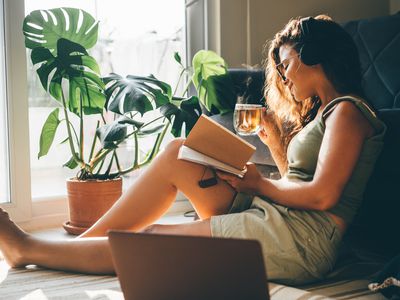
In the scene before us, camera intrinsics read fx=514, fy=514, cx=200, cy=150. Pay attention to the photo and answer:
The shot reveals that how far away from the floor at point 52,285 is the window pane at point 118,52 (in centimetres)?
99

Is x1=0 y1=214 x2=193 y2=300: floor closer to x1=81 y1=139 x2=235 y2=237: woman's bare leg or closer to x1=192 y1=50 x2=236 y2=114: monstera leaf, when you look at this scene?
x1=81 y1=139 x2=235 y2=237: woman's bare leg

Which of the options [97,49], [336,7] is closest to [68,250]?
[97,49]

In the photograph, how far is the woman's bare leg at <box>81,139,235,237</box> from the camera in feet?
5.21

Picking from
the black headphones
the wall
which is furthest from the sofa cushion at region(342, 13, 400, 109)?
the black headphones

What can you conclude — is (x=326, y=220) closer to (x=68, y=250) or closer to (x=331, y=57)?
(x=331, y=57)

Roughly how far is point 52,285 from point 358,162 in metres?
0.98

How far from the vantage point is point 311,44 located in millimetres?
1522

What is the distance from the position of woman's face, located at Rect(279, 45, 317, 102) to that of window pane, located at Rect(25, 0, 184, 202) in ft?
4.58

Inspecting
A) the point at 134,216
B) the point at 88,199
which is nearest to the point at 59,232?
the point at 88,199

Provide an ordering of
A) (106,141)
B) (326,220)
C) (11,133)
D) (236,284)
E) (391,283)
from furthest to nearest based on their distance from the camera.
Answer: (11,133)
(106,141)
(326,220)
(391,283)
(236,284)

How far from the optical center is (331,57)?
5.06 ft

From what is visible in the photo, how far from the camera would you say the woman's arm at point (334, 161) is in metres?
1.38

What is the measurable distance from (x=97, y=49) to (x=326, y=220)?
177cm

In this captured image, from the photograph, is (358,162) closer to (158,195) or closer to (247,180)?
(247,180)
